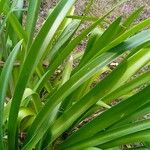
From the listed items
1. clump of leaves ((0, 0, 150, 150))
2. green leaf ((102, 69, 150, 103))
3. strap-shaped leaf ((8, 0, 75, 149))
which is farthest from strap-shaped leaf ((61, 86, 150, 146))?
strap-shaped leaf ((8, 0, 75, 149))

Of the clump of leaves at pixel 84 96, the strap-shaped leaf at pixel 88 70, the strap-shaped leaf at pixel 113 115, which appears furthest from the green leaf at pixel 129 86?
the strap-shaped leaf at pixel 88 70

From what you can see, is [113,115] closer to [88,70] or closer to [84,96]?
[84,96]

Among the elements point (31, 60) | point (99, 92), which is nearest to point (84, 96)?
point (99, 92)

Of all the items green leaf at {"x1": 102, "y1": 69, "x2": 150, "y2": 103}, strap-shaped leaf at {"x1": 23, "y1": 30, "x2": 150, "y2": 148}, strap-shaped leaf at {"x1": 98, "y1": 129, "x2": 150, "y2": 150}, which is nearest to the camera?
strap-shaped leaf at {"x1": 23, "y1": 30, "x2": 150, "y2": 148}

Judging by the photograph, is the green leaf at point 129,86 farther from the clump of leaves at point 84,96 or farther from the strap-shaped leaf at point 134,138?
the strap-shaped leaf at point 134,138

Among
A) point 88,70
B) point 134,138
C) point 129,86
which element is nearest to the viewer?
point 88,70

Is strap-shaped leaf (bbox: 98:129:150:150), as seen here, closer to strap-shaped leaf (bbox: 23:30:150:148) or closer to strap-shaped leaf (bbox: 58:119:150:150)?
strap-shaped leaf (bbox: 58:119:150:150)

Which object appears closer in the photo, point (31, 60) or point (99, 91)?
point (31, 60)

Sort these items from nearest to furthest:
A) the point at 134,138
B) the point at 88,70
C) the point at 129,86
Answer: the point at 88,70, the point at 134,138, the point at 129,86

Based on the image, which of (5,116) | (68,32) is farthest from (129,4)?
(5,116)

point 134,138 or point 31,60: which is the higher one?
point 31,60

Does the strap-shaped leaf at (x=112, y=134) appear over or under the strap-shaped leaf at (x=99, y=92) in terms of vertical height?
under
